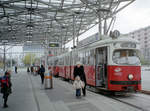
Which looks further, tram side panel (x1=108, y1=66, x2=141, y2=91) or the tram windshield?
the tram windshield

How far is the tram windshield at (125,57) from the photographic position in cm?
1029

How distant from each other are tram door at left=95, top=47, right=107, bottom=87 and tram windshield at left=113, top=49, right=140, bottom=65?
64 cm

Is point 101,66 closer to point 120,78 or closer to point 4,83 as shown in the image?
point 120,78

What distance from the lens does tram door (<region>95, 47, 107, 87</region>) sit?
35.1 feet

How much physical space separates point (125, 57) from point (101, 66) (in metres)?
1.47

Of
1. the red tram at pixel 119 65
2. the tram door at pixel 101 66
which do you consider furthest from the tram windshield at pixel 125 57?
the tram door at pixel 101 66

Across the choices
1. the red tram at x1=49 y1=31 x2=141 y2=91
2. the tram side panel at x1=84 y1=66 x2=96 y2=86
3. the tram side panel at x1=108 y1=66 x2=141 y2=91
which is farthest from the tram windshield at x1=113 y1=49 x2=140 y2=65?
the tram side panel at x1=84 y1=66 x2=96 y2=86

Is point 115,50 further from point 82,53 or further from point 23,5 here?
point 23,5

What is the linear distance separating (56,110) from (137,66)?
16.9 ft

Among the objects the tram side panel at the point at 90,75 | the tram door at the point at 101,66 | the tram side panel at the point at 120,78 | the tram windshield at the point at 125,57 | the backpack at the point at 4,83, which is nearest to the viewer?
the backpack at the point at 4,83

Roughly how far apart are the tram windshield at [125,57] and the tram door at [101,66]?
638 mm

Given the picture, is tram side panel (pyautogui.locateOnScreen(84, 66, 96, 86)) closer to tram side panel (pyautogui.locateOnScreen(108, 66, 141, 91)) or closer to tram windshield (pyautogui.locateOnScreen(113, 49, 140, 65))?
tram side panel (pyautogui.locateOnScreen(108, 66, 141, 91))

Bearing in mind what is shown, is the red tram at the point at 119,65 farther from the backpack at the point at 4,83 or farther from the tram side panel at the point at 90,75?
the backpack at the point at 4,83

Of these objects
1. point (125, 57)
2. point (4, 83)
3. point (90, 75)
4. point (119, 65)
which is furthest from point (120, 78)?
point (4, 83)
